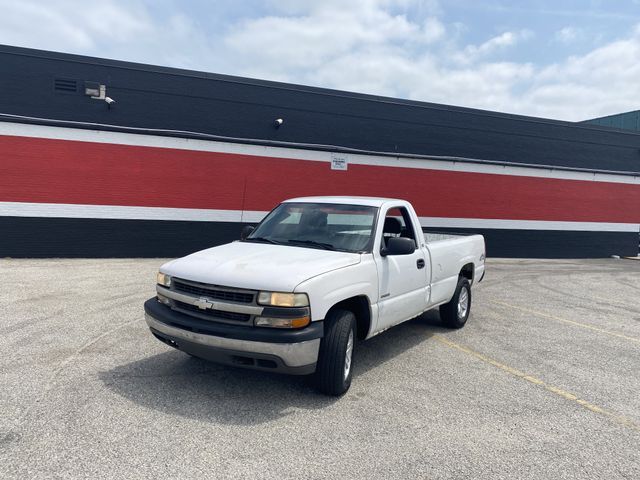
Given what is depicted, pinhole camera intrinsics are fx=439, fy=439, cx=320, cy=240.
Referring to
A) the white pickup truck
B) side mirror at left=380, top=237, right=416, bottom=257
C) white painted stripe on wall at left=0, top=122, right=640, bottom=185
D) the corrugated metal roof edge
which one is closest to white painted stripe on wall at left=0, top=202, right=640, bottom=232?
white painted stripe on wall at left=0, top=122, right=640, bottom=185

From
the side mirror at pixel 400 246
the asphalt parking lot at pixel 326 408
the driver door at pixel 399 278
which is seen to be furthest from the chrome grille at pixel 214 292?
the side mirror at pixel 400 246

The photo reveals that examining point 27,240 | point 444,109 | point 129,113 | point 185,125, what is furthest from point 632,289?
point 27,240

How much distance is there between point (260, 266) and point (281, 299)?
457 millimetres

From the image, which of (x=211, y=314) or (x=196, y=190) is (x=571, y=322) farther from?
(x=196, y=190)

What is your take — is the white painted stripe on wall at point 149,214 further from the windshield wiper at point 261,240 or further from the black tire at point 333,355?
the black tire at point 333,355

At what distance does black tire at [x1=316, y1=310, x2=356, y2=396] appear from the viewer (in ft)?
12.6

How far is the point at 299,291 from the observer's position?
3568 millimetres

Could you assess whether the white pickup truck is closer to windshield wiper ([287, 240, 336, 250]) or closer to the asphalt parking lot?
windshield wiper ([287, 240, 336, 250])

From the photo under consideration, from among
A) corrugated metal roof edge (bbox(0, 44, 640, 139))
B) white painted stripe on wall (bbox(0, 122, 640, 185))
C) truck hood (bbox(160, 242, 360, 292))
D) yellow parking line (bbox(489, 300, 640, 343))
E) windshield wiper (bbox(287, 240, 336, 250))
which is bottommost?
yellow parking line (bbox(489, 300, 640, 343))

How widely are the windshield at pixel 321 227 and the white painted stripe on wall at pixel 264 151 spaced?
31.6 ft

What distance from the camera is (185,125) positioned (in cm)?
1420

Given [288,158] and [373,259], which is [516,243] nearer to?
A: [288,158]

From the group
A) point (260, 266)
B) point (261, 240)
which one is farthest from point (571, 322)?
point (260, 266)

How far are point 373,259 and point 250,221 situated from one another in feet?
35.1
